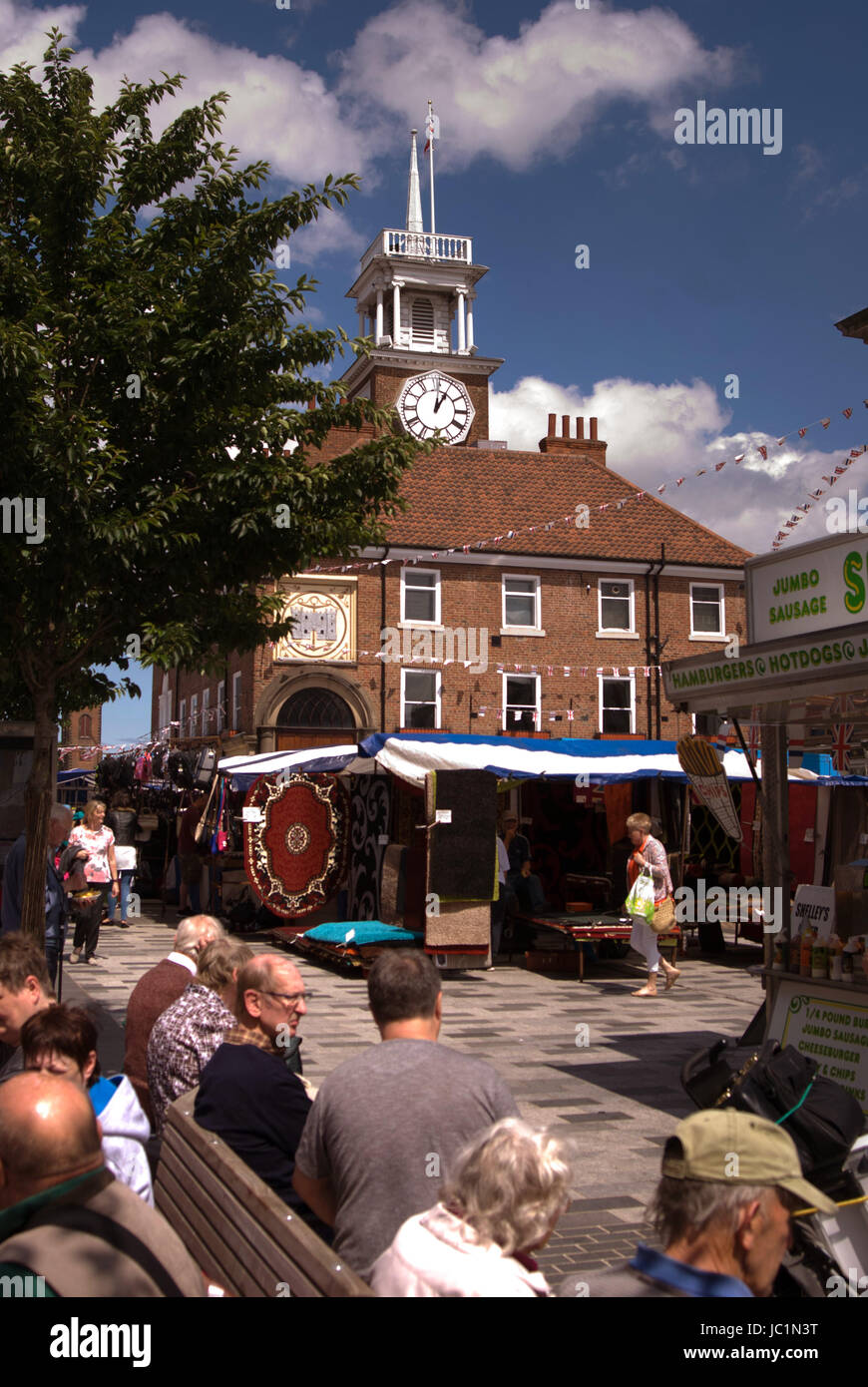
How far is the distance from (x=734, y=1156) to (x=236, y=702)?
30517mm

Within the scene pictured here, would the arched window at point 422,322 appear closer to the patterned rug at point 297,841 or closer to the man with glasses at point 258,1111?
the patterned rug at point 297,841

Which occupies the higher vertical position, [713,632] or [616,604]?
[616,604]

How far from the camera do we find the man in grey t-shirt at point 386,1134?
3.37m

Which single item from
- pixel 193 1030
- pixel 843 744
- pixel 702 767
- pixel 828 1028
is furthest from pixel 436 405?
pixel 193 1030

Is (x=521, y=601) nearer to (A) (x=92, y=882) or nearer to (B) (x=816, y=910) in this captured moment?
(A) (x=92, y=882)

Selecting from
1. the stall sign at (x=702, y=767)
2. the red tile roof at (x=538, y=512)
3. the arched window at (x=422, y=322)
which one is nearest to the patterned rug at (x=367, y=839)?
the stall sign at (x=702, y=767)

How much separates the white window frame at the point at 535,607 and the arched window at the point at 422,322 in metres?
14.3

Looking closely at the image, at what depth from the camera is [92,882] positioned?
16.1 metres

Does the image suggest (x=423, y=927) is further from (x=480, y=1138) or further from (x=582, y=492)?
(x=582, y=492)

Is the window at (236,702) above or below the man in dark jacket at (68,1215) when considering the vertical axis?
above

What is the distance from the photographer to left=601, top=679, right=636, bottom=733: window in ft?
110
